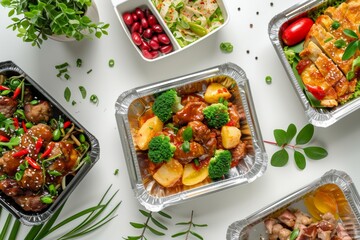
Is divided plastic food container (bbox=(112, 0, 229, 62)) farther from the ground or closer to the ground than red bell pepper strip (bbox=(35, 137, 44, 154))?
farther from the ground

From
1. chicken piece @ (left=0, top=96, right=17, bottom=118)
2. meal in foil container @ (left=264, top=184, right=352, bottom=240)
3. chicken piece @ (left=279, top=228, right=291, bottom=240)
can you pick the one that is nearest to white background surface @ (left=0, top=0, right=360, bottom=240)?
meal in foil container @ (left=264, top=184, right=352, bottom=240)

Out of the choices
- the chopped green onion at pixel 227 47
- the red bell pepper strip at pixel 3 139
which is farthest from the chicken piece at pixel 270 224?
the red bell pepper strip at pixel 3 139

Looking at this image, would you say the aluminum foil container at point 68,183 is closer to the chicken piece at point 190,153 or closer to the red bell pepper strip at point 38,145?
A: the red bell pepper strip at point 38,145

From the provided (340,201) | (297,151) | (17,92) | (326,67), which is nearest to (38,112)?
(17,92)

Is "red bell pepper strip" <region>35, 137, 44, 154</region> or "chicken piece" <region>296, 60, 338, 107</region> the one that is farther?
"chicken piece" <region>296, 60, 338, 107</region>

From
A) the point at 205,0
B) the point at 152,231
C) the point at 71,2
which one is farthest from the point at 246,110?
the point at 71,2

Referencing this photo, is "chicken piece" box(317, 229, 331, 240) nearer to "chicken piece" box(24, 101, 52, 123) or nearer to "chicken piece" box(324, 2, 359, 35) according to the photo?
"chicken piece" box(324, 2, 359, 35)

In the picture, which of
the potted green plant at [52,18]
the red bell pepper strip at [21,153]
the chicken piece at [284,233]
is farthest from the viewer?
the chicken piece at [284,233]
